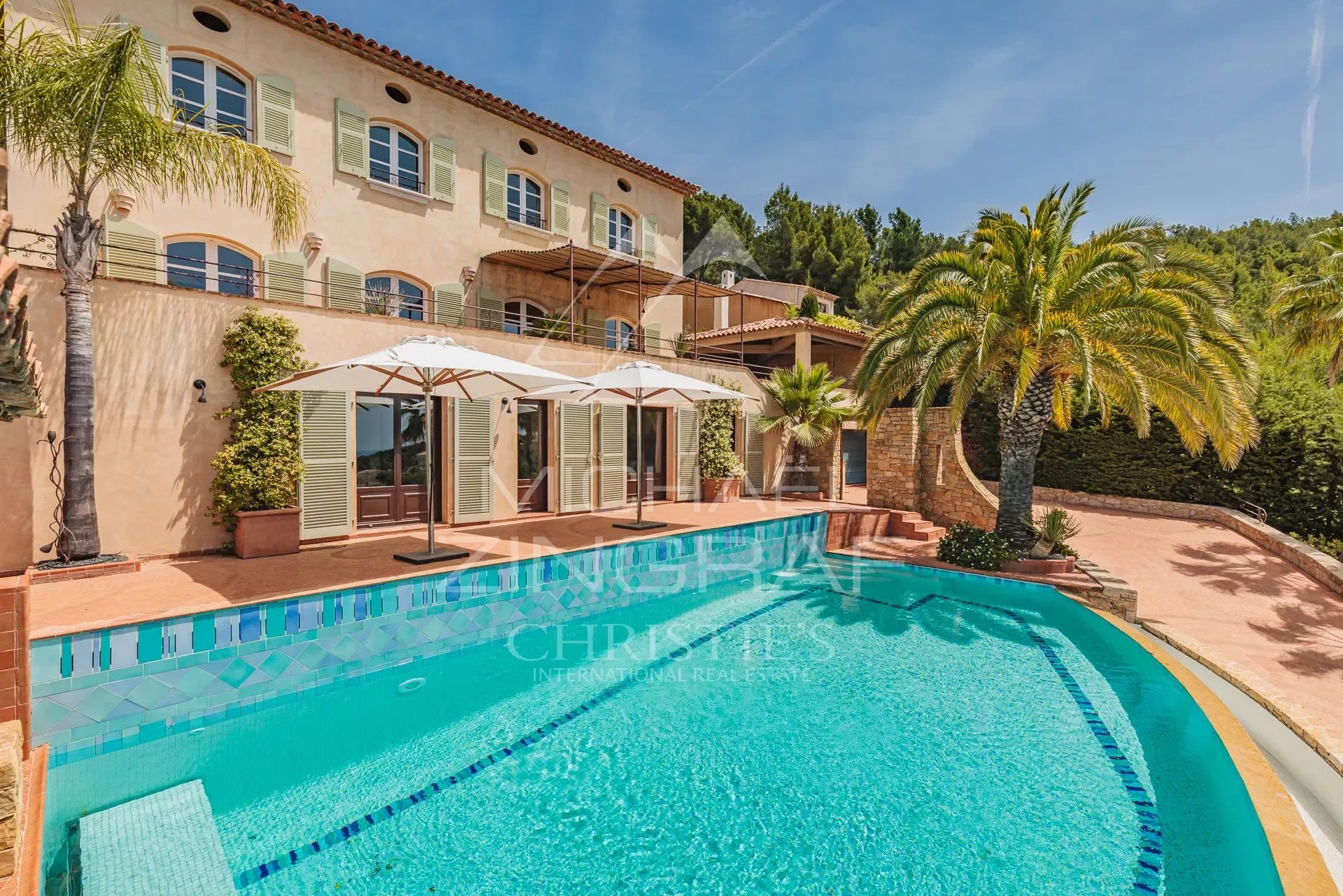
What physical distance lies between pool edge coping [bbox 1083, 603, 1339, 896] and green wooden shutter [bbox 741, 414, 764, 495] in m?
12.7

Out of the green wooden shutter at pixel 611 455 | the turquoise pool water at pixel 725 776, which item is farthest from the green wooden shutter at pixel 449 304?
the turquoise pool water at pixel 725 776

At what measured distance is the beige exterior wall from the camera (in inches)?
320

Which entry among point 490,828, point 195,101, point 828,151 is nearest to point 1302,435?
point 828,151

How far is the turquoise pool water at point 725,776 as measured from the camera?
427cm

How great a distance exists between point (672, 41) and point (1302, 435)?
1780 centimetres

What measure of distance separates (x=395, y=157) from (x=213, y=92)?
3.47 m

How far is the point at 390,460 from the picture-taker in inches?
480

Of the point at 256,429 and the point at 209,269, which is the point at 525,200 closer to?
the point at 209,269

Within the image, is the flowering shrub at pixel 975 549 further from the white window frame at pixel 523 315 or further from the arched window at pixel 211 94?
the arched window at pixel 211 94

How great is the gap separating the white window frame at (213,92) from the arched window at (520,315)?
6406 mm

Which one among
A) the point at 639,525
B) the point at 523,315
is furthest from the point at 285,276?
the point at 639,525

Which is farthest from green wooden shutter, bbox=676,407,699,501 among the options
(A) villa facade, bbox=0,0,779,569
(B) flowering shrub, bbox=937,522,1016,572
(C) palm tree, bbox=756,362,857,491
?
(B) flowering shrub, bbox=937,522,1016,572

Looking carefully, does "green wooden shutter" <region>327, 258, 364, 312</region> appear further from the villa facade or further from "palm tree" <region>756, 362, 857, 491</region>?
"palm tree" <region>756, 362, 857, 491</region>

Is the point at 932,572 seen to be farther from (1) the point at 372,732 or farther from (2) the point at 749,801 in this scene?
(1) the point at 372,732
